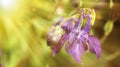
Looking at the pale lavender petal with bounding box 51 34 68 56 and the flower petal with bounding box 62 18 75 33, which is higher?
the flower petal with bounding box 62 18 75 33

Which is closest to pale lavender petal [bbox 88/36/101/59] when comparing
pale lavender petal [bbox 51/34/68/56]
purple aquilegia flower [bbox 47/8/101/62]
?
purple aquilegia flower [bbox 47/8/101/62]

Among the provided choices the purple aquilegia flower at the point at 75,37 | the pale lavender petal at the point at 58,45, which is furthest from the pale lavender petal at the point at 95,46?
the pale lavender petal at the point at 58,45

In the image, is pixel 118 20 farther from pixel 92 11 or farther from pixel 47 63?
pixel 47 63

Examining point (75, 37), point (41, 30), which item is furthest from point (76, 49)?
point (41, 30)

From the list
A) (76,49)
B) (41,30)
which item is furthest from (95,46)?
(41,30)

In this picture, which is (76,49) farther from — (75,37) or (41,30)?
(41,30)

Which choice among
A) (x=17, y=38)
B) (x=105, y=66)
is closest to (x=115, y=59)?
(x=105, y=66)

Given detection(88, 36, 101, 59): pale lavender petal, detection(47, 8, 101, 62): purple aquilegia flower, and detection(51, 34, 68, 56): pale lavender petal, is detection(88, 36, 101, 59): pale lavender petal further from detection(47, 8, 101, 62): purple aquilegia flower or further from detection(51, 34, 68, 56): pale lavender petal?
detection(51, 34, 68, 56): pale lavender petal
